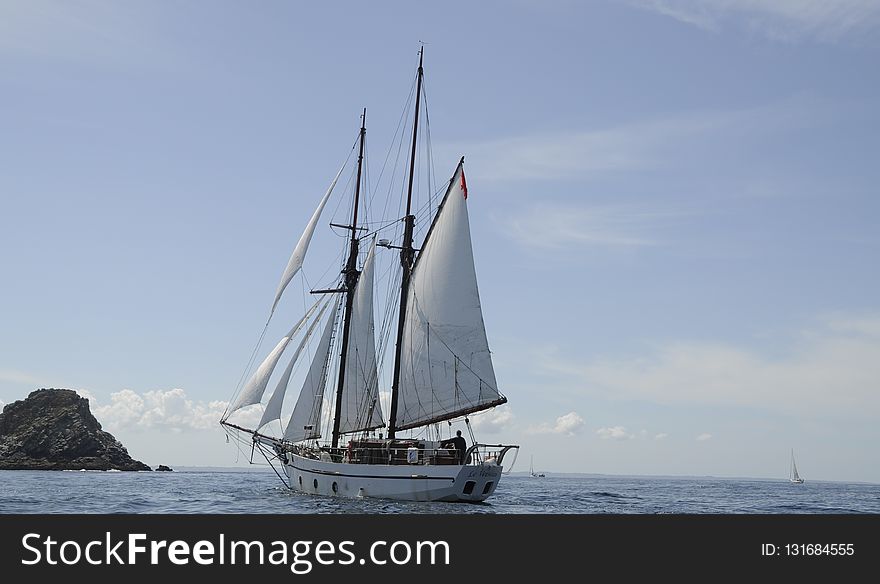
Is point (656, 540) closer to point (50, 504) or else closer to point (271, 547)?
point (271, 547)

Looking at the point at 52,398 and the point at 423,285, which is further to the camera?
the point at 52,398

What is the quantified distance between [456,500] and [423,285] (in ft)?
51.1

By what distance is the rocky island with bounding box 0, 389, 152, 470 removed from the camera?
531 feet

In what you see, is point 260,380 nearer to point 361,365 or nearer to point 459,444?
point 361,365

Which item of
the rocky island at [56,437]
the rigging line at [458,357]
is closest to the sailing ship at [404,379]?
the rigging line at [458,357]

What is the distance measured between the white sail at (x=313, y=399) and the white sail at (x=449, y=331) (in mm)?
10504

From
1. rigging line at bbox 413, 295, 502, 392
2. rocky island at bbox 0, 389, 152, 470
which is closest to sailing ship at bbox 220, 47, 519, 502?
rigging line at bbox 413, 295, 502, 392

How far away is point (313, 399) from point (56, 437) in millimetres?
112430

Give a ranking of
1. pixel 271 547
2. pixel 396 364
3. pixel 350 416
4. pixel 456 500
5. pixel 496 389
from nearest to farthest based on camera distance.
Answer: pixel 271 547
pixel 456 500
pixel 496 389
pixel 396 364
pixel 350 416

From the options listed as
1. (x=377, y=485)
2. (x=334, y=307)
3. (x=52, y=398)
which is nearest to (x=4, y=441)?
(x=52, y=398)

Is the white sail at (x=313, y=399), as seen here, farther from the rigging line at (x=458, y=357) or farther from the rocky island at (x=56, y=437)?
the rocky island at (x=56, y=437)

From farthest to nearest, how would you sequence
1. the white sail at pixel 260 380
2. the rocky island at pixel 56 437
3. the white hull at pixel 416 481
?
the rocky island at pixel 56 437 < the white sail at pixel 260 380 < the white hull at pixel 416 481

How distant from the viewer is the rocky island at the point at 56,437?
6378 inches

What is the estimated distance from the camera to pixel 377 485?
58.6m
